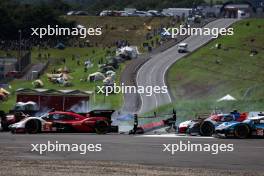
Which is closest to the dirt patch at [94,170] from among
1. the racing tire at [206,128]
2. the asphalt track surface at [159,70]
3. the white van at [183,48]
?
the racing tire at [206,128]

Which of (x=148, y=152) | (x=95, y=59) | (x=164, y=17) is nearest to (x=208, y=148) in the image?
(x=148, y=152)

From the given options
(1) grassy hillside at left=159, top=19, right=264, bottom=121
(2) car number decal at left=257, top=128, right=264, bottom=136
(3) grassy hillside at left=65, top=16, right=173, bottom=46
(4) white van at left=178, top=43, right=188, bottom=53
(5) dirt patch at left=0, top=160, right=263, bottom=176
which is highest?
(3) grassy hillside at left=65, top=16, right=173, bottom=46

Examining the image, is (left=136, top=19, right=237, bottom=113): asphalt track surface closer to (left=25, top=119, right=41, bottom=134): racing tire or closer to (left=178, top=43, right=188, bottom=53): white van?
(left=178, top=43, right=188, bottom=53): white van

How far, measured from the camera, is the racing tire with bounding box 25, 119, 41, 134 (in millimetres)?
32188

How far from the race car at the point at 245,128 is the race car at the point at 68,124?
19.2 feet

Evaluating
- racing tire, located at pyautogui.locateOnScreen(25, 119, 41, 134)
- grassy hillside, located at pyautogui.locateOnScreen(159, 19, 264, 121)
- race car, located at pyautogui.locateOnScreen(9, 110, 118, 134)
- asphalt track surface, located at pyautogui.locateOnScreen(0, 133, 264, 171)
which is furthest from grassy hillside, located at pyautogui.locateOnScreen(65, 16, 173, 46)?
asphalt track surface, located at pyautogui.locateOnScreen(0, 133, 264, 171)

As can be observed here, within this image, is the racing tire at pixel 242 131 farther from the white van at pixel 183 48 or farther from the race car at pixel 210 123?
the white van at pixel 183 48

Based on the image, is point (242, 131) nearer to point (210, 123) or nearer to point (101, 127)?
point (210, 123)

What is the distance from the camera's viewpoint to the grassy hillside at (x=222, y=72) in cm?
5499

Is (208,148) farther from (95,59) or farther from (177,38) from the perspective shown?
(177,38)

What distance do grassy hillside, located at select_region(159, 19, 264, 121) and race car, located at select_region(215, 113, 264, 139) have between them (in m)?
12.2

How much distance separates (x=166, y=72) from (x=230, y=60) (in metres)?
5.83

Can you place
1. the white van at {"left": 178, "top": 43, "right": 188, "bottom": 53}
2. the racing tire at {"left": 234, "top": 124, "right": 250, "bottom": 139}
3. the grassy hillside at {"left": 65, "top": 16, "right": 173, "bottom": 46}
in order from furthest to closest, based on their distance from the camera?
the grassy hillside at {"left": 65, "top": 16, "right": 173, "bottom": 46} → the white van at {"left": 178, "top": 43, "right": 188, "bottom": 53} → the racing tire at {"left": 234, "top": 124, "right": 250, "bottom": 139}

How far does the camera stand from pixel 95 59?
7975 centimetres
